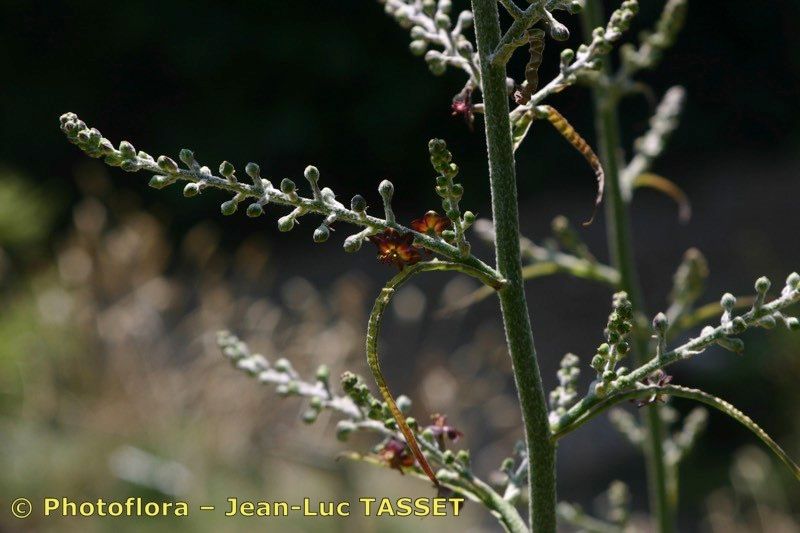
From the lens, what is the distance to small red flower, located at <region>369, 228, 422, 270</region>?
2.66ft

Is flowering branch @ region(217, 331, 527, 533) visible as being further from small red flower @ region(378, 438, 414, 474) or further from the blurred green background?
the blurred green background

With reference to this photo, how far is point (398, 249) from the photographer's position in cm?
81

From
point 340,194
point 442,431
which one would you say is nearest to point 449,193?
point 442,431

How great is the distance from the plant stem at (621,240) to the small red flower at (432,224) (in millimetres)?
740

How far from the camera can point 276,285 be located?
1064 cm

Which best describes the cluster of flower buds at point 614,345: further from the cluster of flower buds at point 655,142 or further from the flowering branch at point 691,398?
the cluster of flower buds at point 655,142

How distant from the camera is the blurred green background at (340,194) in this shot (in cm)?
573

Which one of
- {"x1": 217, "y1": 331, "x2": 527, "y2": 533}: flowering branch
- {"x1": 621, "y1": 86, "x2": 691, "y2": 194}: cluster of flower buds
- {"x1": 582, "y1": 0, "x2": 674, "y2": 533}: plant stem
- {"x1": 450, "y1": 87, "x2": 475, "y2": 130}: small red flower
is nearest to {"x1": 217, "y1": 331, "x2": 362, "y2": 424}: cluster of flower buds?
{"x1": 217, "y1": 331, "x2": 527, "y2": 533}: flowering branch

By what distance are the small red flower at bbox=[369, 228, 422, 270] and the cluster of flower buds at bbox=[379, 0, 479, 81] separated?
16cm

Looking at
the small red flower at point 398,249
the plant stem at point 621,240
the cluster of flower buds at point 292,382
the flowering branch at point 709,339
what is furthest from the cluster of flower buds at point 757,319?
the plant stem at point 621,240

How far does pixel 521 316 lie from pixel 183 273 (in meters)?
9.95

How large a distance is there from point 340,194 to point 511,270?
10063mm

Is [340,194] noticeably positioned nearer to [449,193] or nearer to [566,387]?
[566,387]

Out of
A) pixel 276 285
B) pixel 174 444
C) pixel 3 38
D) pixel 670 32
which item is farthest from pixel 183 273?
pixel 670 32
